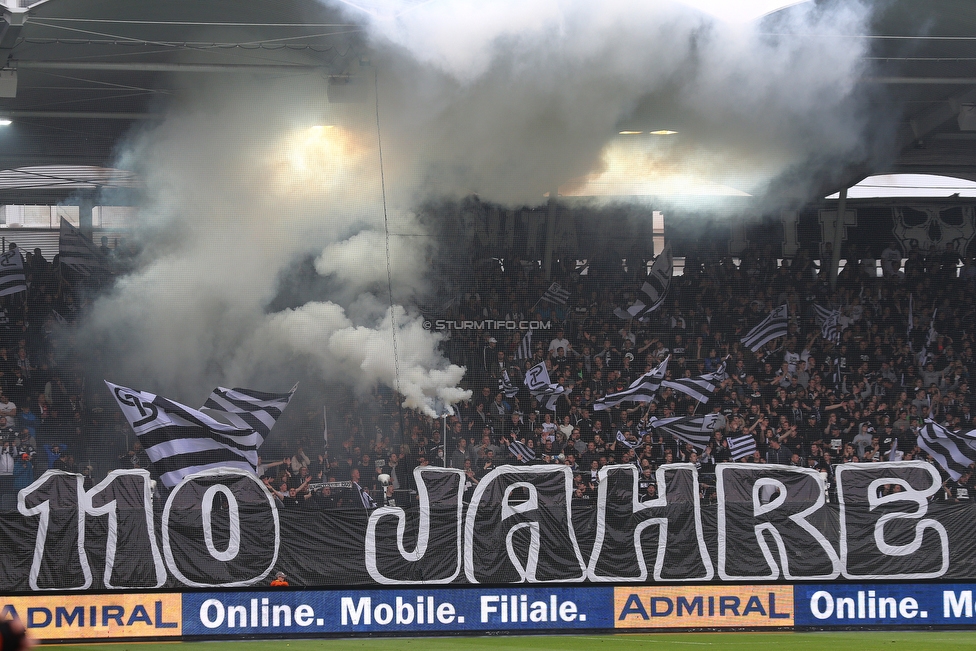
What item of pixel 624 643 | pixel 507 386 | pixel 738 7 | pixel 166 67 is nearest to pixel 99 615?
pixel 624 643

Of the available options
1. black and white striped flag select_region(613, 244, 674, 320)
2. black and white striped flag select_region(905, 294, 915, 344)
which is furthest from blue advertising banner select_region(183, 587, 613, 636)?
black and white striped flag select_region(905, 294, 915, 344)

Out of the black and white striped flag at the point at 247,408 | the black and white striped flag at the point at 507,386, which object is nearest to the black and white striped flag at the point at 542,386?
the black and white striped flag at the point at 507,386

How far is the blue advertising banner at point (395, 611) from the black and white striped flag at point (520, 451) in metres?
3.88

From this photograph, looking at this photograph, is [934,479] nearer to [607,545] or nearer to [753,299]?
A: [607,545]

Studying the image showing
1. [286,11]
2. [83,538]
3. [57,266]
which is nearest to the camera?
[83,538]

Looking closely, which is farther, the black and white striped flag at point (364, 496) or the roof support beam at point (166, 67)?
the roof support beam at point (166, 67)

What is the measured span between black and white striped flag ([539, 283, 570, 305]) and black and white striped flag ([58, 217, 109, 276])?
6.33 metres

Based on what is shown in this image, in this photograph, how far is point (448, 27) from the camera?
47.2 feet

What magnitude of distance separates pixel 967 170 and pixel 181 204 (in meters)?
12.2

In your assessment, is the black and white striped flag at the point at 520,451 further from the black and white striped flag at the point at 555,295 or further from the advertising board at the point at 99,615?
the advertising board at the point at 99,615

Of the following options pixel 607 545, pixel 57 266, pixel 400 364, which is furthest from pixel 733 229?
pixel 57 266

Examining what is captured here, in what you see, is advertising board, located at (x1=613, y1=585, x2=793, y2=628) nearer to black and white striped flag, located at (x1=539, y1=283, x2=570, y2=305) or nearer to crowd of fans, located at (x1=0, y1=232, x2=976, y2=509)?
crowd of fans, located at (x1=0, y1=232, x2=976, y2=509)

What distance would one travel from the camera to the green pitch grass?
10641 mm

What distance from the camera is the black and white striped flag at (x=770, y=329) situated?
55.8 ft
